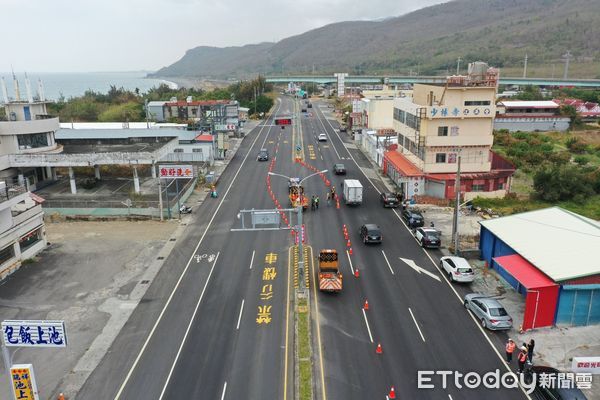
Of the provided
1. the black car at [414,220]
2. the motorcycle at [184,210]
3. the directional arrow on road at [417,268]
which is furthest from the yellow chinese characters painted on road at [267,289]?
the motorcycle at [184,210]

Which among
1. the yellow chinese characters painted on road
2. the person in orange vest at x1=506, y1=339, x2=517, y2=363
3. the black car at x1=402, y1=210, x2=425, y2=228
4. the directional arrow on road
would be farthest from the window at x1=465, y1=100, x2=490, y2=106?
the person in orange vest at x1=506, y1=339, x2=517, y2=363

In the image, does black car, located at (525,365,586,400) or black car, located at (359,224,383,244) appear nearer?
black car, located at (525,365,586,400)

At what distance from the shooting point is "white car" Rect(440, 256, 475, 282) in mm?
32812

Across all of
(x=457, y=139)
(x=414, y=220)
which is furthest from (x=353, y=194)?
(x=457, y=139)

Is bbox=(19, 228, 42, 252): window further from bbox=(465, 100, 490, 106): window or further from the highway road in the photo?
bbox=(465, 100, 490, 106): window

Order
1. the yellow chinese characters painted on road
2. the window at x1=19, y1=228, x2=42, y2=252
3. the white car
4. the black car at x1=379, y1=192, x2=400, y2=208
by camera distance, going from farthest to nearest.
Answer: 1. the black car at x1=379, y1=192, x2=400, y2=208
2. the window at x1=19, y1=228, x2=42, y2=252
3. the white car
4. the yellow chinese characters painted on road

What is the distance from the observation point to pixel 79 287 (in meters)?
34.1

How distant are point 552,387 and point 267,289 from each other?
1808 centimetres

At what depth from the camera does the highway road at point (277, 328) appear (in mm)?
22625

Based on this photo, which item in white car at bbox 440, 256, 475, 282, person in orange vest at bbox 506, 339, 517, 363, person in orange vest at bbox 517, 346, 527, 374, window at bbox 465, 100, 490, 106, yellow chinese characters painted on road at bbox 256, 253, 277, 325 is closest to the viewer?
person in orange vest at bbox 517, 346, 527, 374

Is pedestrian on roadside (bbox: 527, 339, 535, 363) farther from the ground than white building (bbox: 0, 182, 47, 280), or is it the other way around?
white building (bbox: 0, 182, 47, 280)

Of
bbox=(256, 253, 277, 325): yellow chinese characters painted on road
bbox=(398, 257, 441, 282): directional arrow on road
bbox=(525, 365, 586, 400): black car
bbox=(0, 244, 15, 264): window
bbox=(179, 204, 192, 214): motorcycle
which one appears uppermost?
bbox=(0, 244, 15, 264): window

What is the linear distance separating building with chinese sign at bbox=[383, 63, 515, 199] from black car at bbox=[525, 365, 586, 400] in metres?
32.6

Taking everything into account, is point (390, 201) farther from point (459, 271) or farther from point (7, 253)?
point (7, 253)
